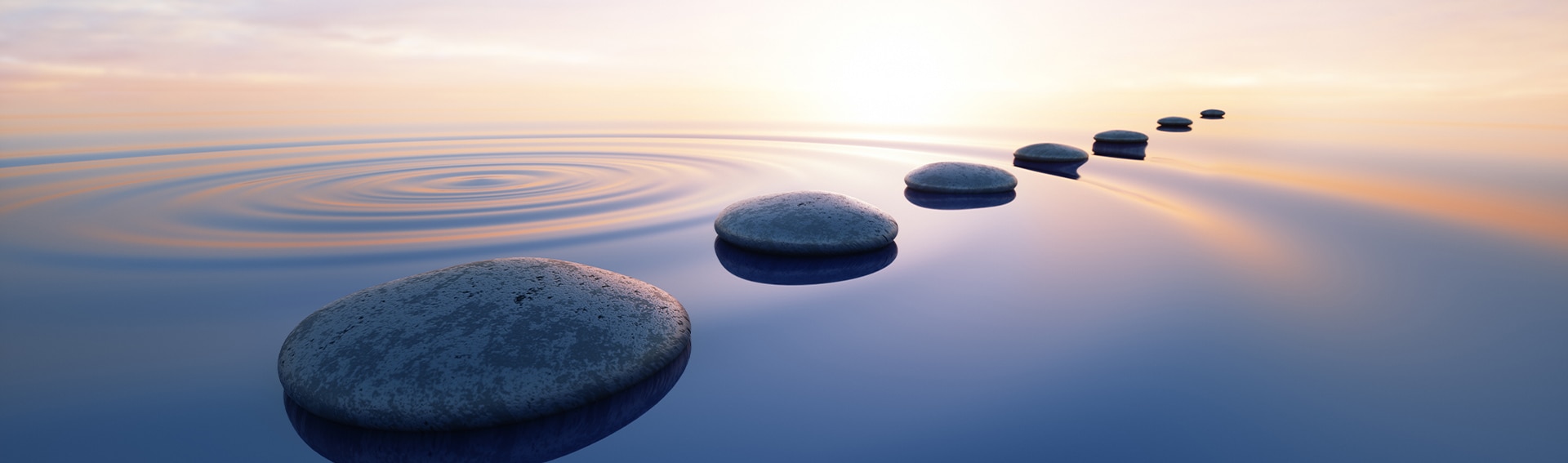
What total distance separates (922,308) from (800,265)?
1.29 m

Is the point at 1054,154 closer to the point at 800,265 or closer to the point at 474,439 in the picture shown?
the point at 800,265

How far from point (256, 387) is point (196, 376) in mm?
442

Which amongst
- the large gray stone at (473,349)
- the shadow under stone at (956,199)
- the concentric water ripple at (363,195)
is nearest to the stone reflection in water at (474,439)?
the large gray stone at (473,349)

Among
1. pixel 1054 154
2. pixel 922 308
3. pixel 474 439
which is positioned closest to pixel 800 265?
pixel 922 308

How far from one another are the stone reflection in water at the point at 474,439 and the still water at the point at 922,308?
9 centimetres

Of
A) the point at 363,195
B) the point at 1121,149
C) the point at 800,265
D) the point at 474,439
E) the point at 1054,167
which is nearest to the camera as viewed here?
the point at 474,439

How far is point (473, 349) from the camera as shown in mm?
3020

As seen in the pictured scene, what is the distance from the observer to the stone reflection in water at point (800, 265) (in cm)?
511

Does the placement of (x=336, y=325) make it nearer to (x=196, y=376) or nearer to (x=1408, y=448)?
(x=196, y=376)

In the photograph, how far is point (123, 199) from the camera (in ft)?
27.2

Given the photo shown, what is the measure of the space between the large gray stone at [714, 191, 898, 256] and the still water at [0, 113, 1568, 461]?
18 cm

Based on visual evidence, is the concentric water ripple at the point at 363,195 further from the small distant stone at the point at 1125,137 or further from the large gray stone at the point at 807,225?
the small distant stone at the point at 1125,137

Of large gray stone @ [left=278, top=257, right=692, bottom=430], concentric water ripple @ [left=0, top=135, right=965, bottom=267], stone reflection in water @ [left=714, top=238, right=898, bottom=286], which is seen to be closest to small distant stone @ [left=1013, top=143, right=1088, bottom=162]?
concentric water ripple @ [left=0, top=135, right=965, bottom=267]

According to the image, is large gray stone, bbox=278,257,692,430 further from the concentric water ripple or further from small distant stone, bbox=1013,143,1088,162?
small distant stone, bbox=1013,143,1088,162
